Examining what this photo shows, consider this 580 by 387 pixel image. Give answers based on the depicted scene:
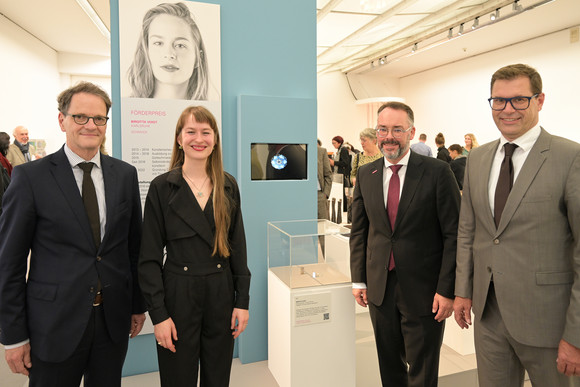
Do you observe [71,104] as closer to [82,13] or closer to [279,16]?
[279,16]

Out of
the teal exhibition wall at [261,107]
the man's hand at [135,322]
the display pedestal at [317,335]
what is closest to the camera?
the man's hand at [135,322]

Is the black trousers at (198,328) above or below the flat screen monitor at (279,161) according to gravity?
below

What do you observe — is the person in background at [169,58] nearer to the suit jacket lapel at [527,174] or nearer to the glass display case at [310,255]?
the glass display case at [310,255]

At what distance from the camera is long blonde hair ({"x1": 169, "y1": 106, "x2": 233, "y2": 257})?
189cm

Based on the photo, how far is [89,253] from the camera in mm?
1698

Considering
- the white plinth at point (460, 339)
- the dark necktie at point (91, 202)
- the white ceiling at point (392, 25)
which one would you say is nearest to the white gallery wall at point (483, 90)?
the white ceiling at point (392, 25)

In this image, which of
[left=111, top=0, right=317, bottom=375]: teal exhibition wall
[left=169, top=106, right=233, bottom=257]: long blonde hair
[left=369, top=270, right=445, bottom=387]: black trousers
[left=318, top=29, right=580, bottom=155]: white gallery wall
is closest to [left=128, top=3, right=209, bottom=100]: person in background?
[left=111, top=0, right=317, bottom=375]: teal exhibition wall

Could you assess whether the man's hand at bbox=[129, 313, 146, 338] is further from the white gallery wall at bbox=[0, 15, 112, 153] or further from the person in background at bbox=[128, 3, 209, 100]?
the white gallery wall at bbox=[0, 15, 112, 153]

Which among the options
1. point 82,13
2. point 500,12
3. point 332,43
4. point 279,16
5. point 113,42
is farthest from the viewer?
point 332,43

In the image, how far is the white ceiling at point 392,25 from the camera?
26.2 feet

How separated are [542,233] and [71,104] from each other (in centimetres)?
208

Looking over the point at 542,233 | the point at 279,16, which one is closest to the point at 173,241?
the point at 542,233

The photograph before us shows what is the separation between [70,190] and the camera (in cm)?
170

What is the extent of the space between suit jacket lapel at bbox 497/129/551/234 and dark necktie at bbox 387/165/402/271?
0.64 metres
